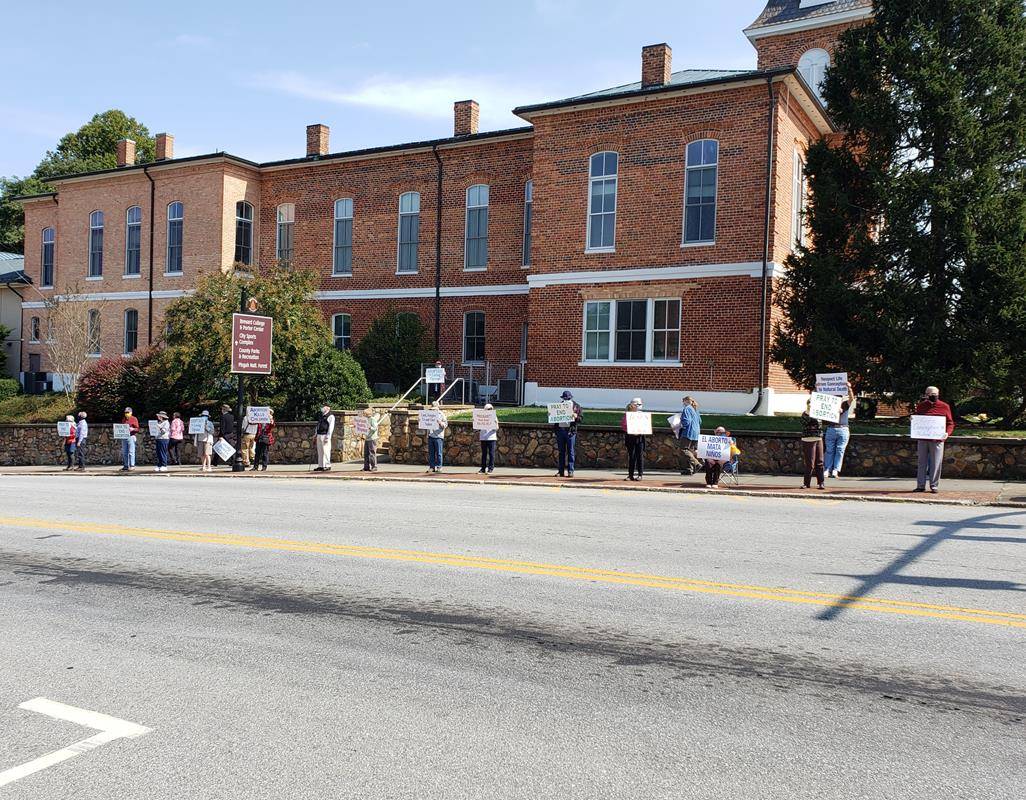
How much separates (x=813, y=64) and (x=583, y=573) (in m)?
36.4

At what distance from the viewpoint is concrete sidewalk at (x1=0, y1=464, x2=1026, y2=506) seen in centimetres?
1449

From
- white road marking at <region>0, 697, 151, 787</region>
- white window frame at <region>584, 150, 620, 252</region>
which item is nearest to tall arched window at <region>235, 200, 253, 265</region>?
white window frame at <region>584, 150, 620, 252</region>

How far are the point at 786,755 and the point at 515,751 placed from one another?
50.3 inches

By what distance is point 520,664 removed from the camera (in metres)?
5.28

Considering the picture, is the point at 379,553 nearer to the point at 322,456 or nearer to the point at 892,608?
the point at 892,608

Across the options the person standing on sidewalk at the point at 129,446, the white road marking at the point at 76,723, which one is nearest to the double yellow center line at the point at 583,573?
the white road marking at the point at 76,723

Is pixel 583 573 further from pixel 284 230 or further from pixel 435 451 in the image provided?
pixel 284 230

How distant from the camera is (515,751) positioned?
13.2 ft

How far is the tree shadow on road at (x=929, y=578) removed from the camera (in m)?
6.89

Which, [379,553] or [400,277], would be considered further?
[400,277]

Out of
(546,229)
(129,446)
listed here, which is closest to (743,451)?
(546,229)

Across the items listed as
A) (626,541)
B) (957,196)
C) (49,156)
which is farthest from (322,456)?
(49,156)

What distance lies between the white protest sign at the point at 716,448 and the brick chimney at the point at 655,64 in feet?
47.8

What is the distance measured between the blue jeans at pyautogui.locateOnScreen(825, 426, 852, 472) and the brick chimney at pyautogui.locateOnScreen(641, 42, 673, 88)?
14162mm
